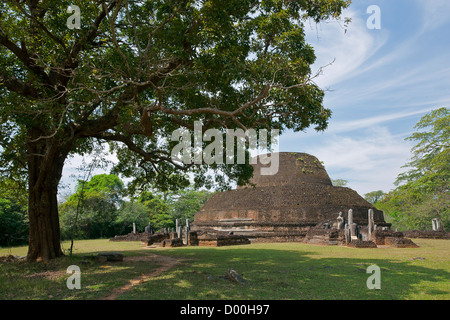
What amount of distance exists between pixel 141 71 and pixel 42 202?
5.55 m

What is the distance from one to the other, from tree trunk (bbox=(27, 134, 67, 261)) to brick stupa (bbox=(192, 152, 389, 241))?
610 inches

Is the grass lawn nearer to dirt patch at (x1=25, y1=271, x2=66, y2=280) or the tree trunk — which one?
dirt patch at (x1=25, y1=271, x2=66, y2=280)

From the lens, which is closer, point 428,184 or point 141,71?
point 141,71

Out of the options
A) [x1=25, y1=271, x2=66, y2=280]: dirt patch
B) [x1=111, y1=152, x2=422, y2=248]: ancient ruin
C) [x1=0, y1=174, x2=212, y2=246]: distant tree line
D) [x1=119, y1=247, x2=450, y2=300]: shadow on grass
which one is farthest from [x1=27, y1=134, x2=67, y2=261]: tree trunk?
[x1=0, y1=174, x2=212, y2=246]: distant tree line

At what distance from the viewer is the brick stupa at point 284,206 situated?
2611 cm

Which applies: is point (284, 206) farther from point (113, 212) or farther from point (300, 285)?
point (300, 285)

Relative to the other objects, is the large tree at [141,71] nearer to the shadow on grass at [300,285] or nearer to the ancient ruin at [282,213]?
the shadow on grass at [300,285]

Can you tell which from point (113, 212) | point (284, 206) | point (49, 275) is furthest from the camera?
point (113, 212)

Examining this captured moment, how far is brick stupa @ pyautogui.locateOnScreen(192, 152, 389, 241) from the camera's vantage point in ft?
85.7

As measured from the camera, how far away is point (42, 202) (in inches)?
388

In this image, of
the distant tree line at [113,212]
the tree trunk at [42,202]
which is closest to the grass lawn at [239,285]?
the tree trunk at [42,202]

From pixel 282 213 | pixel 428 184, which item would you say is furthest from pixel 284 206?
pixel 428 184

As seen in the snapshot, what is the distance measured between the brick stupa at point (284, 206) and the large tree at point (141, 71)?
1633cm

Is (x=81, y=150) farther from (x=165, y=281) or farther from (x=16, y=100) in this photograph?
(x=165, y=281)
